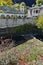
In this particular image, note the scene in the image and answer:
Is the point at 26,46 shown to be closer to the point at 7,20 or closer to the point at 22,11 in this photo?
the point at 7,20

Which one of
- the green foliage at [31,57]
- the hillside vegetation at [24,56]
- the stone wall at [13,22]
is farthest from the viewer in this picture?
the stone wall at [13,22]

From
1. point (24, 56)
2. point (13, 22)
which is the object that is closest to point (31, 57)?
point (24, 56)

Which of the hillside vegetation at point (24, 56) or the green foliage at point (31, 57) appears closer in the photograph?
the hillside vegetation at point (24, 56)

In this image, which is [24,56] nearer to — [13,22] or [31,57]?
[31,57]

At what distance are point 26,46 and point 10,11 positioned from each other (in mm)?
39186

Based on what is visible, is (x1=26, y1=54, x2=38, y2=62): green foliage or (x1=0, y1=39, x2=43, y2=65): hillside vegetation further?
(x1=26, y1=54, x2=38, y2=62): green foliage

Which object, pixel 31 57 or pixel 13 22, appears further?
pixel 13 22

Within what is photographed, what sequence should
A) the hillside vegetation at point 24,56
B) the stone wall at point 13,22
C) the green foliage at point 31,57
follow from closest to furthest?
the hillside vegetation at point 24,56 → the green foliage at point 31,57 → the stone wall at point 13,22

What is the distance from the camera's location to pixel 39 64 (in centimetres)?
801

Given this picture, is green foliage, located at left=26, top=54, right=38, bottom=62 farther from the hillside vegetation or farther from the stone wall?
the stone wall

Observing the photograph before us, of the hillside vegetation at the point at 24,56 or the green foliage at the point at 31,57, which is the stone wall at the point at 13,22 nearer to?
the hillside vegetation at the point at 24,56

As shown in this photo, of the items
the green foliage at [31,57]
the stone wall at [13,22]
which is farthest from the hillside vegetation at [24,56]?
the stone wall at [13,22]

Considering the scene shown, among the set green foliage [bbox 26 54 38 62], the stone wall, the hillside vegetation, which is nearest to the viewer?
the hillside vegetation

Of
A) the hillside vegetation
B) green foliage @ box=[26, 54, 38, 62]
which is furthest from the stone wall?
green foliage @ box=[26, 54, 38, 62]
